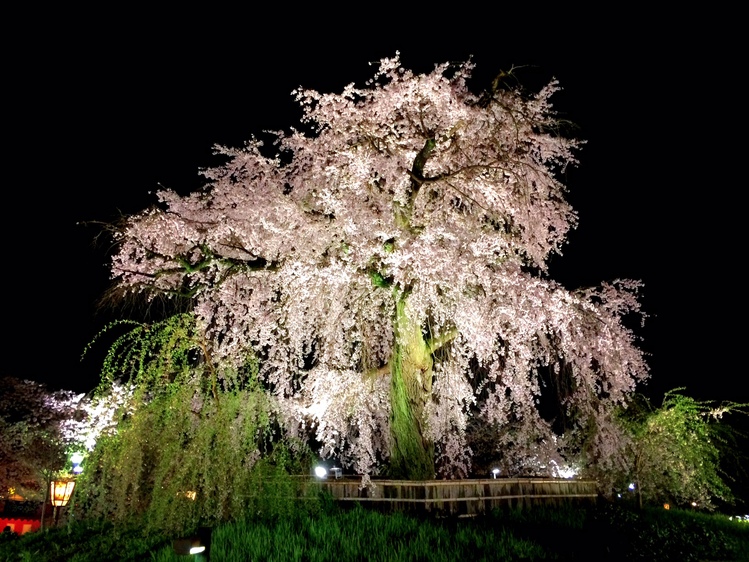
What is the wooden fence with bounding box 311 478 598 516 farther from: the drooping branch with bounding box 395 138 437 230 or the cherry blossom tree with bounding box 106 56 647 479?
the drooping branch with bounding box 395 138 437 230

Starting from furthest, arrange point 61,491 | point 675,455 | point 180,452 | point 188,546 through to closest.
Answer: point 675,455 < point 61,491 < point 180,452 < point 188,546

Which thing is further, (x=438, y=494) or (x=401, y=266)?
(x=401, y=266)

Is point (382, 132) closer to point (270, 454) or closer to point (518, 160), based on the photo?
point (518, 160)

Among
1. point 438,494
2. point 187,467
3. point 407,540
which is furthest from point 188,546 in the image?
point 438,494

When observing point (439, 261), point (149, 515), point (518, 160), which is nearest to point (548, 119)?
point (518, 160)

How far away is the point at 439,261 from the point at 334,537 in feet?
17.0

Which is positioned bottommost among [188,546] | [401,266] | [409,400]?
[188,546]

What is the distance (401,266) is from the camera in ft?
35.8

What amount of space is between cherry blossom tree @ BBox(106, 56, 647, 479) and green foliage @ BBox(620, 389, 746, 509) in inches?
199

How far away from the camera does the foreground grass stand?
258 inches

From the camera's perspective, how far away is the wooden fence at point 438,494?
9.26m

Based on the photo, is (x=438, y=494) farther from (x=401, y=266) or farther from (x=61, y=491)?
(x=61, y=491)

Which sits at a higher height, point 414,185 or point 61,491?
point 414,185

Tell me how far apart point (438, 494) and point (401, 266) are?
13.3ft
